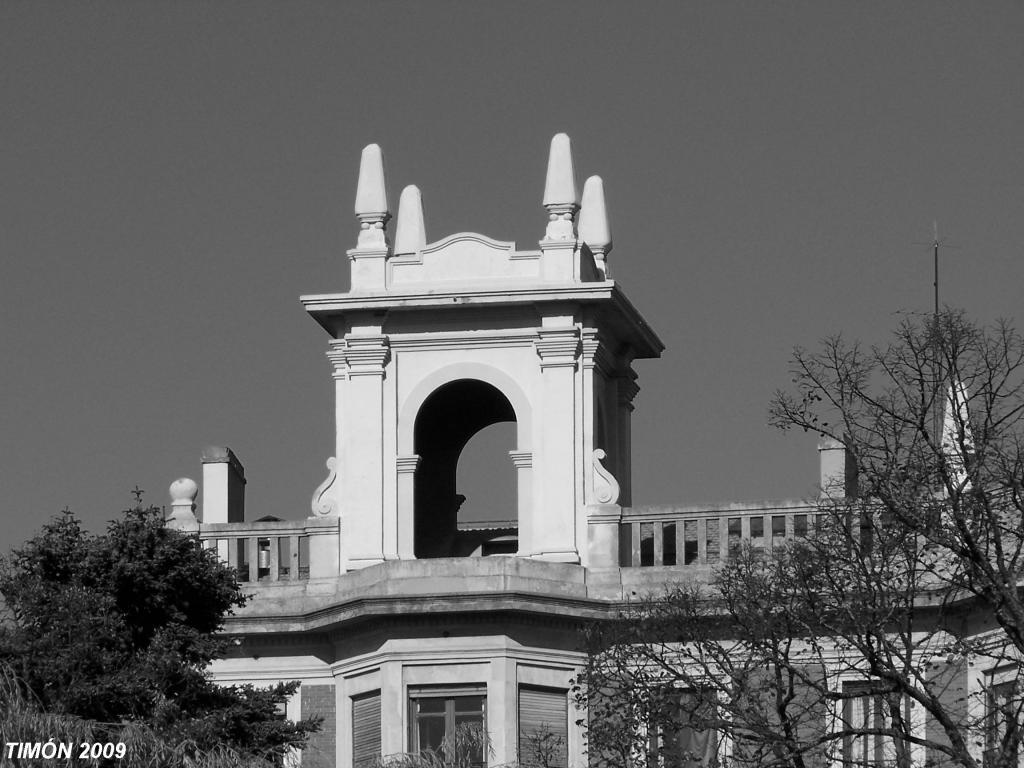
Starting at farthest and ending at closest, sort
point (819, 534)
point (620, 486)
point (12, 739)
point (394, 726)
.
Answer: point (620, 486), point (394, 726), point (819, 534), point (12, 739)

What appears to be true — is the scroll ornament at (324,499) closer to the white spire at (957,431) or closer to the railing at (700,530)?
the railing at (700,530)

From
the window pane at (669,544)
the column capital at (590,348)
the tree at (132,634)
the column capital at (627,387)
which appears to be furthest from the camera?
the column capital at (627,387)

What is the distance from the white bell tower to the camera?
55906mm

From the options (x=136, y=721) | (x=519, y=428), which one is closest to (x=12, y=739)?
(x=136, y=721)

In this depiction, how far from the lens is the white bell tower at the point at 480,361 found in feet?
183

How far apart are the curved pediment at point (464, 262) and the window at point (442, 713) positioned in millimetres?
6907

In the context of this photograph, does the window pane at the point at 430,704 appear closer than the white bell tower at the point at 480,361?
Yes

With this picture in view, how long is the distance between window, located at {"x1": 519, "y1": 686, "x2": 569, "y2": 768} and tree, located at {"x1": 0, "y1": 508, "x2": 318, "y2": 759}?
23.4ft

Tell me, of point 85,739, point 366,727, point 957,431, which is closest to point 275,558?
point 366,727

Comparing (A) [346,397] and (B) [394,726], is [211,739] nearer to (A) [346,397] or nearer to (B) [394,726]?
(B) [394,726]

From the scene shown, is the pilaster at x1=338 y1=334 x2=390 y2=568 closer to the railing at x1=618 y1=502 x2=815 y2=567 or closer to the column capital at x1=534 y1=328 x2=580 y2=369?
the column capital at x1=534 y1=328 x2=580 y2=369

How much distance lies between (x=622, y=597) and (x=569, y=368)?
4122mm

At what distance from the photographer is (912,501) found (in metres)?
42.0

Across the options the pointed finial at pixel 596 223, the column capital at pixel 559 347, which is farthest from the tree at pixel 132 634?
the pointed finial at pixel 596 223
